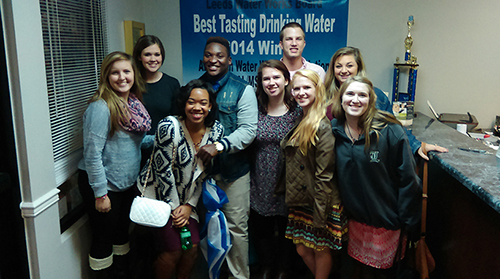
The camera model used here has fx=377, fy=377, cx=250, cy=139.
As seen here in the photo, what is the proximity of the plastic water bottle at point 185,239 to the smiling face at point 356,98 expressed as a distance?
3.77 ft

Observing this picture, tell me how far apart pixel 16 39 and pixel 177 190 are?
43.8 inches

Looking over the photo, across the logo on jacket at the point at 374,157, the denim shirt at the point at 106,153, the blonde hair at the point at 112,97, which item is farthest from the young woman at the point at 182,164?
the logo on jacket at the point at 374,157

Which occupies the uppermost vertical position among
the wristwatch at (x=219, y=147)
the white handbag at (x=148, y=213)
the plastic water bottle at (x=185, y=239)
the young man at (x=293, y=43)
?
the young man at (x=293, y=43)

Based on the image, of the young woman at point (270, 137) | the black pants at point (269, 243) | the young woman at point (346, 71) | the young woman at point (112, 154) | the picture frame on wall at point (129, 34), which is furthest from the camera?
the picture frame on wall at point (129, 34)

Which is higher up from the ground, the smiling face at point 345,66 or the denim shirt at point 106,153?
the smiling face at point 345,66

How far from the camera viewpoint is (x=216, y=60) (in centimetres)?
238

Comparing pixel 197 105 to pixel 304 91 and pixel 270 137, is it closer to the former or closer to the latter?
pixel 270 137

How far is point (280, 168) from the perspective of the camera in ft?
7.41

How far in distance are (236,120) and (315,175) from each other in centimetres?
63

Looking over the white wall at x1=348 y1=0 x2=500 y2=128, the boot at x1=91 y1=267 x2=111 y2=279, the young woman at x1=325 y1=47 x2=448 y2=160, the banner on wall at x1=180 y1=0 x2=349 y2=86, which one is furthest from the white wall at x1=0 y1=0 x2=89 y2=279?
the white wall at x1=348 y1=0 x2=500 y2=128

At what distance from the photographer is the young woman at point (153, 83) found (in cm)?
240

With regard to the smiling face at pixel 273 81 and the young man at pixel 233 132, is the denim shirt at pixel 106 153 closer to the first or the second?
the young man at pixel 233 132

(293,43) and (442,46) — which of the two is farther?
(442,46)

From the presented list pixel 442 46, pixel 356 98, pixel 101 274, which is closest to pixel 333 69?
pixel 356 98
